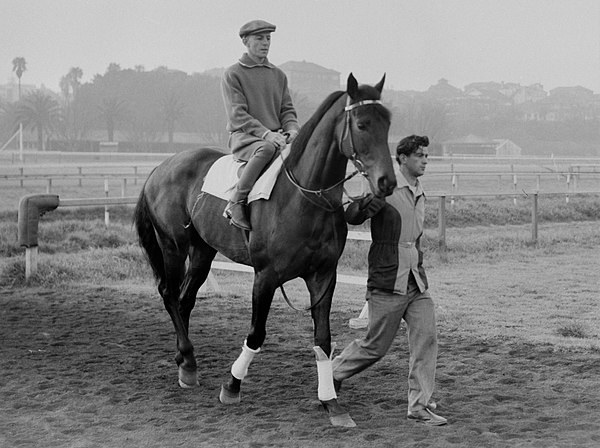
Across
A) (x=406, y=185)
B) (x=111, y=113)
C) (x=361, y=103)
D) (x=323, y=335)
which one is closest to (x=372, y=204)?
(x=406, y=185)

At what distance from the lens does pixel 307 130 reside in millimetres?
5066

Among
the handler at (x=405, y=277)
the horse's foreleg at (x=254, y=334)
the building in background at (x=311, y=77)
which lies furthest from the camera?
the building in background at (x=311, y=77)

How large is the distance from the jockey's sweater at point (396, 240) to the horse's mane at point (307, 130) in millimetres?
524

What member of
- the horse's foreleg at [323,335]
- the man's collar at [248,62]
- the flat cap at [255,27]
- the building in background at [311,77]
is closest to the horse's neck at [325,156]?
the horse's foreleg at [323,335]

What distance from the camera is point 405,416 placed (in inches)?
194

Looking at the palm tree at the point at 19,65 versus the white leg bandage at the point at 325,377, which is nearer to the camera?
the white leg bandage at the point at 325,377

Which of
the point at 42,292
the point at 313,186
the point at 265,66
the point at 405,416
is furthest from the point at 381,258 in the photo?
the point at 42,292

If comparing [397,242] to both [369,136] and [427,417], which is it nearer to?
[369,136]

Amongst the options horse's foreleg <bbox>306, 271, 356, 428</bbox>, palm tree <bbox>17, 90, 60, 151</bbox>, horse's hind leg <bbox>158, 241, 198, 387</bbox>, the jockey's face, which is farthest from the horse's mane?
palm tree <bbox>17, 90, 60, 151</bbox>

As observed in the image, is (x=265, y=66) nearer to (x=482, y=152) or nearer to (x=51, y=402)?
(x=51, y=402)

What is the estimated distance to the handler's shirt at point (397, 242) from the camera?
189 inches

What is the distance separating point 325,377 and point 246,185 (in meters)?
1.34

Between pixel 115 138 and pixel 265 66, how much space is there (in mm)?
48831

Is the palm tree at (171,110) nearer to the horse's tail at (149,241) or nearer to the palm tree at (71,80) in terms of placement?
the palm tree at (71,80)
